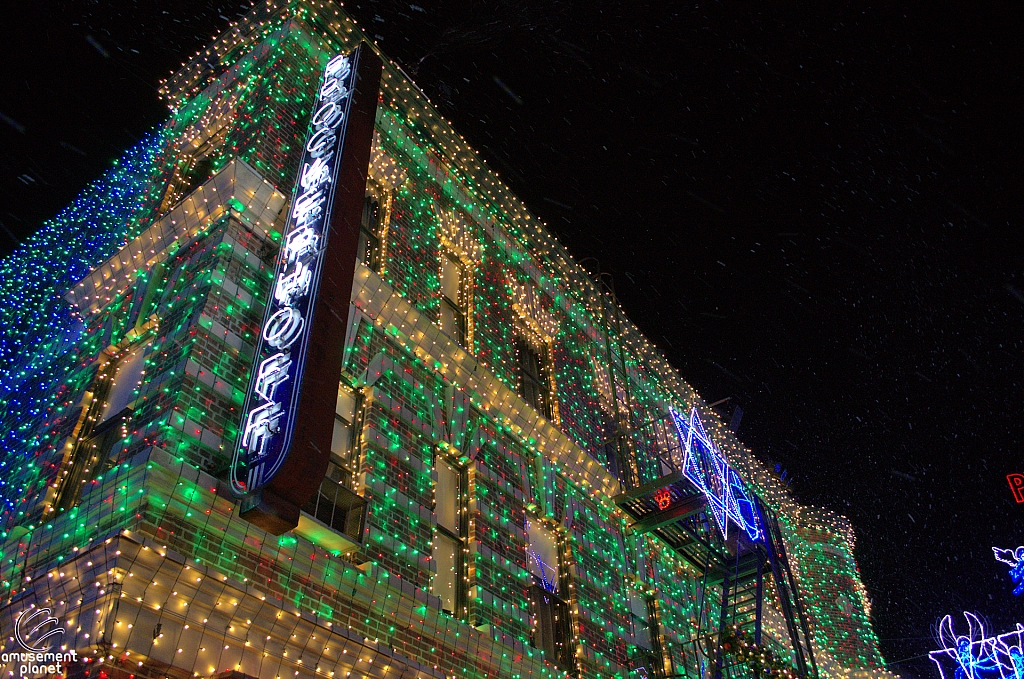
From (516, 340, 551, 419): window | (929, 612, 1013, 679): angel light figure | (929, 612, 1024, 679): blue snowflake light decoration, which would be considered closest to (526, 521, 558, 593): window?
(516, 340, 551, 419): window

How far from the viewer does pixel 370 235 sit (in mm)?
13273

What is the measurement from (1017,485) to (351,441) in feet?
76.1

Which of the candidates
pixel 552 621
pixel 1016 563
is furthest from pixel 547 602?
pixel 1016 563

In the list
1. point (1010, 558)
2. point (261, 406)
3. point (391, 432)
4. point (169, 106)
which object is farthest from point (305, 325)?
point (1010, 558)

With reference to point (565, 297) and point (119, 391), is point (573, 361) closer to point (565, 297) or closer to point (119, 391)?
point (565, 297)

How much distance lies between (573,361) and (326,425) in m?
10.7

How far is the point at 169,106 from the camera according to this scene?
15078 mm

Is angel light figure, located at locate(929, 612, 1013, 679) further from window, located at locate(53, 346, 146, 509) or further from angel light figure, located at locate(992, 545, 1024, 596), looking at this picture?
window, located at locate(53, 346, 146, 509)

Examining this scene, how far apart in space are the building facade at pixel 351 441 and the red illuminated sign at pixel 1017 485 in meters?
→ 9.48

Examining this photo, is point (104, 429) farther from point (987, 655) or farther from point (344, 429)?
point (987, 655)

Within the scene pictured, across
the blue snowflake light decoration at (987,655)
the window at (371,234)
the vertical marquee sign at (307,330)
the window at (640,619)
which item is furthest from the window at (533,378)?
the blue snowflake light decoration at (987,655)

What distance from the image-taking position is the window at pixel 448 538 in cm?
1021

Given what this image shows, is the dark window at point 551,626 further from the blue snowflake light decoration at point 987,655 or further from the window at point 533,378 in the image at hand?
the blue snowflake light decoration at point 987,655

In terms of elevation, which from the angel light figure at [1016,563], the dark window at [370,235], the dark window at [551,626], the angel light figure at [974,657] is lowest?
the dark window at [551,626]
